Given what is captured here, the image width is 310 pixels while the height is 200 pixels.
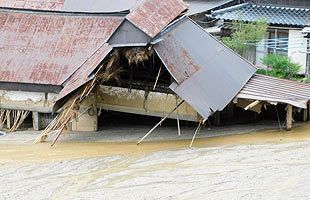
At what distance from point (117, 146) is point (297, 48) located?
10.3m

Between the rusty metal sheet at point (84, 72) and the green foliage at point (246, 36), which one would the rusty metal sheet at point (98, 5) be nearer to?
the rusty metal sheet at point (84, 72)

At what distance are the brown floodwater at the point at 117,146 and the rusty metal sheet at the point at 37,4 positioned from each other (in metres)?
5.95

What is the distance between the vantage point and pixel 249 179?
14977mm

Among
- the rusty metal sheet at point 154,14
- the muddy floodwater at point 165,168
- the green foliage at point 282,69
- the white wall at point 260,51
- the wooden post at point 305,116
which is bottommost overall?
the muddy floodwater at point 165,168

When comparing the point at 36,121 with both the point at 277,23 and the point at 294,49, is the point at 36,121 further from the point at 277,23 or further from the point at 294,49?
the point at 294,49

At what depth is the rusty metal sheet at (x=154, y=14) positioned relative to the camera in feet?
60.9

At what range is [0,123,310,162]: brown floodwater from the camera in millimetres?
18578

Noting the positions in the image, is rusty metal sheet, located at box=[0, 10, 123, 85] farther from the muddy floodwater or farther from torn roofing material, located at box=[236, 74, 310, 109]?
torn roofing material, located at box=[236, 74, 310, 109]

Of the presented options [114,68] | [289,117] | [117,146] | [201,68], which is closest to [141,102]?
[114,68]

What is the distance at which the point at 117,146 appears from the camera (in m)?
19.6

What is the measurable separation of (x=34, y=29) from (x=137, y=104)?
5.19 metres

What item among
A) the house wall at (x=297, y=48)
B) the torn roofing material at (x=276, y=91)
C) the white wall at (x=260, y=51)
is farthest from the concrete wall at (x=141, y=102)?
the house wall at (x=297, y=48)

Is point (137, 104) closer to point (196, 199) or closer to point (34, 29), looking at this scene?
point (34, 29)

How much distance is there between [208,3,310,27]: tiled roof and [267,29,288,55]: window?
56 centimetres
